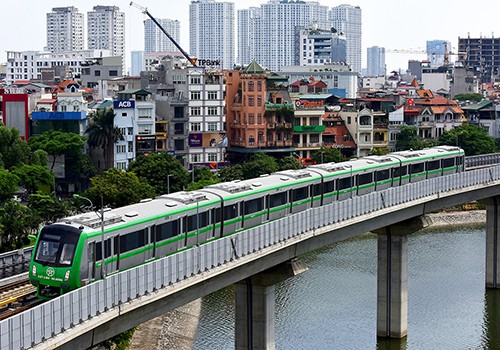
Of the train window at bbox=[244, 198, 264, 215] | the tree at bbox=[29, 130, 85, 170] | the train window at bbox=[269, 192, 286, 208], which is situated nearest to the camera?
the train window at bbox=[244, 198, 264, 215]

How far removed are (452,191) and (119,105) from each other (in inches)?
2008

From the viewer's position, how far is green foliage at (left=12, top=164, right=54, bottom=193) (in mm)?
95062

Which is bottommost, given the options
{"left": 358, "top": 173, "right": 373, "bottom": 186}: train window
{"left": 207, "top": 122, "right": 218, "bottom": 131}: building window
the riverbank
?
the riverbank

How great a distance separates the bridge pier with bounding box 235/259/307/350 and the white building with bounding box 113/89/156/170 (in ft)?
202

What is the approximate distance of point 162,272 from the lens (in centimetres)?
3894

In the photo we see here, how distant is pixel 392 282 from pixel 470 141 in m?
73.7

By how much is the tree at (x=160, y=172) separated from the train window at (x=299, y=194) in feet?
139

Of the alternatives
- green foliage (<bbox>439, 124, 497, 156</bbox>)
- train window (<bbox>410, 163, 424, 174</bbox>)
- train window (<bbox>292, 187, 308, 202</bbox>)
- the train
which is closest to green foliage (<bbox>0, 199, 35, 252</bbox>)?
the train

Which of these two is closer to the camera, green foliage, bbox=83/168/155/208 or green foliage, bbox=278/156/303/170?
green foliage, bbox=83/168/155/208

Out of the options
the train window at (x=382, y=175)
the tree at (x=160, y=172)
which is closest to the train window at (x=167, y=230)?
the train window at (x=382, y=175)

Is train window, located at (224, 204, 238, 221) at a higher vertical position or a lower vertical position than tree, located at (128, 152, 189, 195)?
higher

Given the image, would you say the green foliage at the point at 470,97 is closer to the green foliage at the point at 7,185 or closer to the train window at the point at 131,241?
the green foliage at the point at 7,185

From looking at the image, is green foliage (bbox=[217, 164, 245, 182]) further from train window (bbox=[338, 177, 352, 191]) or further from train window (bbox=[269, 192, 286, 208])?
train window (bbox=[269, 192, 286, 208])

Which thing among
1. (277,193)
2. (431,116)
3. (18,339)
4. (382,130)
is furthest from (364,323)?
(431,116)
